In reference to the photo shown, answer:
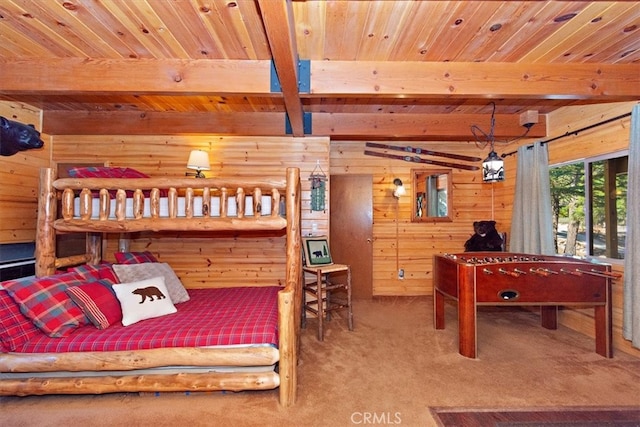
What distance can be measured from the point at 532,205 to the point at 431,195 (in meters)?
1.42

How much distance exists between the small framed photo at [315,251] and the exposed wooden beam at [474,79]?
5.85 feet

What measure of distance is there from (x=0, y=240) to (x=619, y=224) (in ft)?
20.3

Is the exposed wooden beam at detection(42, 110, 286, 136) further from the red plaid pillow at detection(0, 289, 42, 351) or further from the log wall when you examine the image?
the red plaid pillow at detection(0, 289, 42, 351)

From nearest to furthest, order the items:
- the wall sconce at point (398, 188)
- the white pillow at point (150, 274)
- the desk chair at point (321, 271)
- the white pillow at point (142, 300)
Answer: the white pillow at point (142, 300) < the white pillow at point (150, 274) < the desk chair at point (321, 271) < the wall sconce at point (398, 188)

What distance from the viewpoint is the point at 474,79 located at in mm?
2359

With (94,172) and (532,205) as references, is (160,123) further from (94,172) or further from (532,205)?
(532,205)

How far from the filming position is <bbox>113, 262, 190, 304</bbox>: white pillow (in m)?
2.80

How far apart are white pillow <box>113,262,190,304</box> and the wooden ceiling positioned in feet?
4.98

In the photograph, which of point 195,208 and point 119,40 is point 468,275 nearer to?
point 195,208

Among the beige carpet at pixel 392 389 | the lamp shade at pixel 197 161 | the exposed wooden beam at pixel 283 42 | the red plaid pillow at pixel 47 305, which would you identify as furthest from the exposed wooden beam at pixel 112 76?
the beige carpet at pixel 392 389

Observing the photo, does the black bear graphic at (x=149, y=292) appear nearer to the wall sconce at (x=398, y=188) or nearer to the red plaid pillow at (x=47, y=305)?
the red plaid pillow at (x=47, y=305)

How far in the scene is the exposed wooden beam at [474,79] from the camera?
7.62 feet

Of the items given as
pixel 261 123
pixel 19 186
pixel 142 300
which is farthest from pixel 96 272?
pixel 261 123

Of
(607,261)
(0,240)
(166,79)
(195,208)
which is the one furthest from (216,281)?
(607,261)
